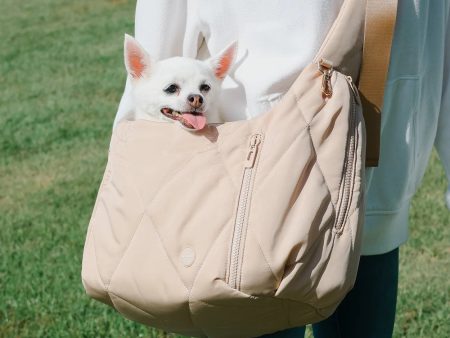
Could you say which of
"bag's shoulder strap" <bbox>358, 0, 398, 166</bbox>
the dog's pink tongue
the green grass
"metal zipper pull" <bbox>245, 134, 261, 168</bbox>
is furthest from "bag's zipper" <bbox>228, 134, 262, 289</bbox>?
the green grass

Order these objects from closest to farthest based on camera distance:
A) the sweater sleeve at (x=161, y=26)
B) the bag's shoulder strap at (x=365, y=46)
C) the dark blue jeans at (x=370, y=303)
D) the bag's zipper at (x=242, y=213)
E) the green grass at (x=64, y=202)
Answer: the bag's zipper at (x=242, y=213) → the bag's shoulder strap at (x=365, y=46) → the sweater sleeve at (x=161, y=26) → the dark blue jeans at (x=370, y=303) → the green grass at (x=64, y=202)

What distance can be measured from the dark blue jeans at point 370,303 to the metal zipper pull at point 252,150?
1.92 feet

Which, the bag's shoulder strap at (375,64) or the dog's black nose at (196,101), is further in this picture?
the dog's black nose at (196,101)

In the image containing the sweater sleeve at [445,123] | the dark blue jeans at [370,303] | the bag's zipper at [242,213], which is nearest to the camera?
the bag's zipper at [242,213]

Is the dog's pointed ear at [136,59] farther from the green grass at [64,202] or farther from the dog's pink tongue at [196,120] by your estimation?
the green grass at [64,202]

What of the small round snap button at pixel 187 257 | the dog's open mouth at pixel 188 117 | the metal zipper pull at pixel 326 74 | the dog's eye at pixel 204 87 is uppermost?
the metal zipper pull at pixel 326 74

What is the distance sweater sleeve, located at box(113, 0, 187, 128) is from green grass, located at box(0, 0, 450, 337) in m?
1.88

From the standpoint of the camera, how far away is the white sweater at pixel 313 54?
71.3 inches

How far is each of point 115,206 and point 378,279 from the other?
29.1 inches

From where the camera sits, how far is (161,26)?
74.5 inches

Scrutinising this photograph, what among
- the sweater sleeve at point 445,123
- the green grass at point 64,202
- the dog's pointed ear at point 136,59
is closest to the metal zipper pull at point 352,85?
the sweater sleeve at point 445,123

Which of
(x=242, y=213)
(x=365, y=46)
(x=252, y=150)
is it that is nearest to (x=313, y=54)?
(x=365, y=46)

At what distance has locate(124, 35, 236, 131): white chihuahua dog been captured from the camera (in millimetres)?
1887

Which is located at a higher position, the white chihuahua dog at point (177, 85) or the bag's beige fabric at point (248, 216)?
the white chihuahua dog at point (177, 85)
